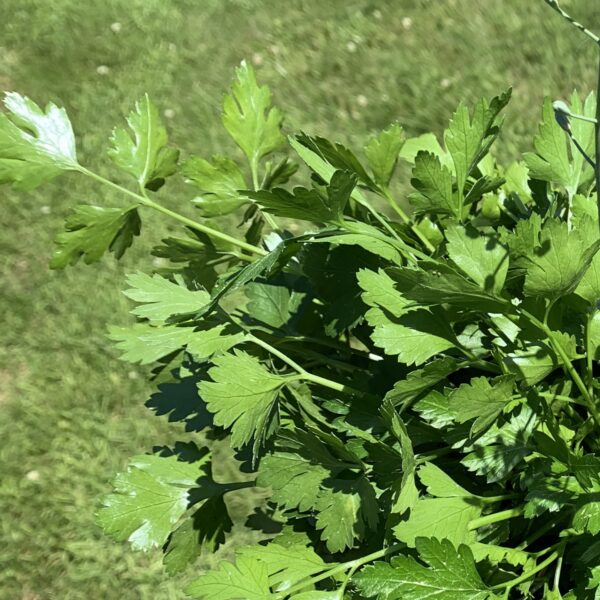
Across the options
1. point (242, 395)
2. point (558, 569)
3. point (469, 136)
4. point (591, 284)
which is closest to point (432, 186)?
point (469, 136)

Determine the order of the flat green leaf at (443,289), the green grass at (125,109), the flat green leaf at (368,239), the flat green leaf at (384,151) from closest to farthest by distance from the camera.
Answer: the flat green leaf at (443,289)
the flat green leaf at (368,239)
the flat green leaf at (384,151)
the green grass at (125,109)

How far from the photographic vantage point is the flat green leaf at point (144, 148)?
0.94 m

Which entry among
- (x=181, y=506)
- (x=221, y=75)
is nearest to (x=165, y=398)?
(x=181, y=506)

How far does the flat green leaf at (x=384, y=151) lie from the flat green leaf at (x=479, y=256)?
209 mm

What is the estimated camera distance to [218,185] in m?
0.94

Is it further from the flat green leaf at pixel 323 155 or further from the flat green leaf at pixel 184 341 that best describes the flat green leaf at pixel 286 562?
the flat green leaf at pixel 323 155

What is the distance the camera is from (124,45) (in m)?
2.79

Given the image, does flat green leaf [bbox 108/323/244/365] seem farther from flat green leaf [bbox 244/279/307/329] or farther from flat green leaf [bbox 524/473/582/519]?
flat green leaf [bbox 524/473/582/519]

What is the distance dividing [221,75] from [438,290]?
7.23ft

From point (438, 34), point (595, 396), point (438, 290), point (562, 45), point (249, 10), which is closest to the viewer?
point (438, 290)

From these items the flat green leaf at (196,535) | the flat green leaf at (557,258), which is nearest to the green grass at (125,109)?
the flat green leaf at (196,535)

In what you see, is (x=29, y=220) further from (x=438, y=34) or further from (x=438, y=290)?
(x=438, y=290)

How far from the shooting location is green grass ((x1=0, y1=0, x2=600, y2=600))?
6.62 ft

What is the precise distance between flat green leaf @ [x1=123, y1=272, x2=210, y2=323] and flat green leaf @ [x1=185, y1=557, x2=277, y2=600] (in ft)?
0.83
